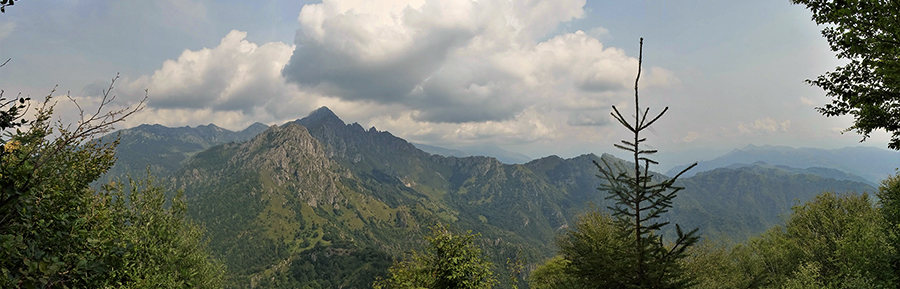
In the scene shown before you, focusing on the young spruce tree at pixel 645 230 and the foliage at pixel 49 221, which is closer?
the foliage at pixel 49 221

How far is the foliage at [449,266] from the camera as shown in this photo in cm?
1781

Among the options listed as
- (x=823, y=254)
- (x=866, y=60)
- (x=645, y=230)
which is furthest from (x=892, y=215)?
(x=645, y=230)

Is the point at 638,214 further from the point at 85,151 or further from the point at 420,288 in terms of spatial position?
the point at 85,151

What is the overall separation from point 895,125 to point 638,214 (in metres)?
15.3

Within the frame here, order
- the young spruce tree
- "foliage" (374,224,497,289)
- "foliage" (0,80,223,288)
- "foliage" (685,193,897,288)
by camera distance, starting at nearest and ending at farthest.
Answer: "foliage" (0,80,223,288), the young spruce tree, "foliage" (374,224,497,289), "foliage" (685,193,897,288)

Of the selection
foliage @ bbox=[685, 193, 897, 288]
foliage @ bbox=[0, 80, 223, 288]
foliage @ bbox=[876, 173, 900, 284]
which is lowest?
foliage @ bbox=[685, 193, 897, 288]

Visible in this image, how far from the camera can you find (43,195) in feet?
21.2

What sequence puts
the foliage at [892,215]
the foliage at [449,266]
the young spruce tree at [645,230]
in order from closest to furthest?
the young spruce tree at [645,230], the foliage at [449,266], the foliage at [892,215]

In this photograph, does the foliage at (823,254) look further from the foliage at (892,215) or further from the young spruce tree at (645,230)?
the young spruce tree at (645,230)

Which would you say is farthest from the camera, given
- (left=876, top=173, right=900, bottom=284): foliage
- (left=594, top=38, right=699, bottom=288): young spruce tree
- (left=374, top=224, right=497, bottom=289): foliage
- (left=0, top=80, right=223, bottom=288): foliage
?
(left=876, top=173, right=900, bottom=284): foliage

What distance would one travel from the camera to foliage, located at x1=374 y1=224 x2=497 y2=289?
1781cm

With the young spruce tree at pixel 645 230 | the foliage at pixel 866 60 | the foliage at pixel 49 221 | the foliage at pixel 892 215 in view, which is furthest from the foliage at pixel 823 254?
the foliage at pixel 49 221

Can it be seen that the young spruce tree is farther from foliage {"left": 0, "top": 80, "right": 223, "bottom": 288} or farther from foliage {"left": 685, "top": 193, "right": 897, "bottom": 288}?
foliage {"left": 685, "top": 193, "right": 897, "bottom": 288}

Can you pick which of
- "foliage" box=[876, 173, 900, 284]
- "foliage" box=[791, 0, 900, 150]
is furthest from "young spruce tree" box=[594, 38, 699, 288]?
"foliage" box=[876, 173, 900, 284]
